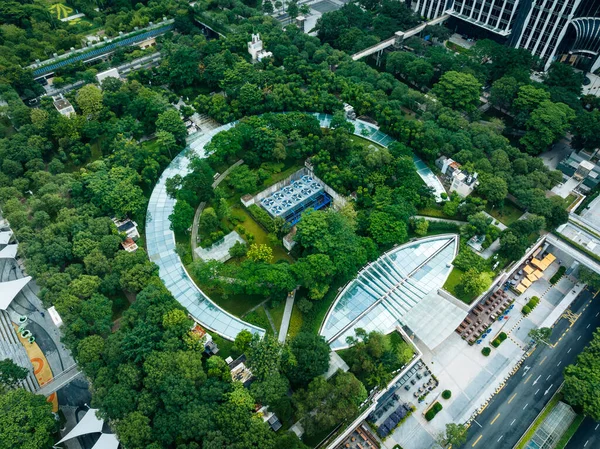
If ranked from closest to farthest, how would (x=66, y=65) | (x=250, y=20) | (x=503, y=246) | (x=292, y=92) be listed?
1. (x=503, y=246)
2. (x=292, y=92)
3. (x=66, y=65)
4. (x=250, y=20)

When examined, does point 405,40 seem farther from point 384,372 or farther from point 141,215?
point 384,372

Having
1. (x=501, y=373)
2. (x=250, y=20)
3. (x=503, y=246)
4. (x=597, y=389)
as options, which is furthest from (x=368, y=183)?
(x=250, y=20)

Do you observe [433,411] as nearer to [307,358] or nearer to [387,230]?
[307,358]

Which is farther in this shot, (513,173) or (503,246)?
(513,173)

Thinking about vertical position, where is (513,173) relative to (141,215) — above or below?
above

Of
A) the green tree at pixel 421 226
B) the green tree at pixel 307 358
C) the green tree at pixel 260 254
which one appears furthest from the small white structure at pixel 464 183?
the green tree at pixel 307 358

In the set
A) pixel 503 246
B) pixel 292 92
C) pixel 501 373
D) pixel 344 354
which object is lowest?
pixel 501 373

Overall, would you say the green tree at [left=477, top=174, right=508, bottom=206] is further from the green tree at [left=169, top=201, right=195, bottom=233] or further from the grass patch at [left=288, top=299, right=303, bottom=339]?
the green tree at [left=169, top=201, right=195, bottom=233]
